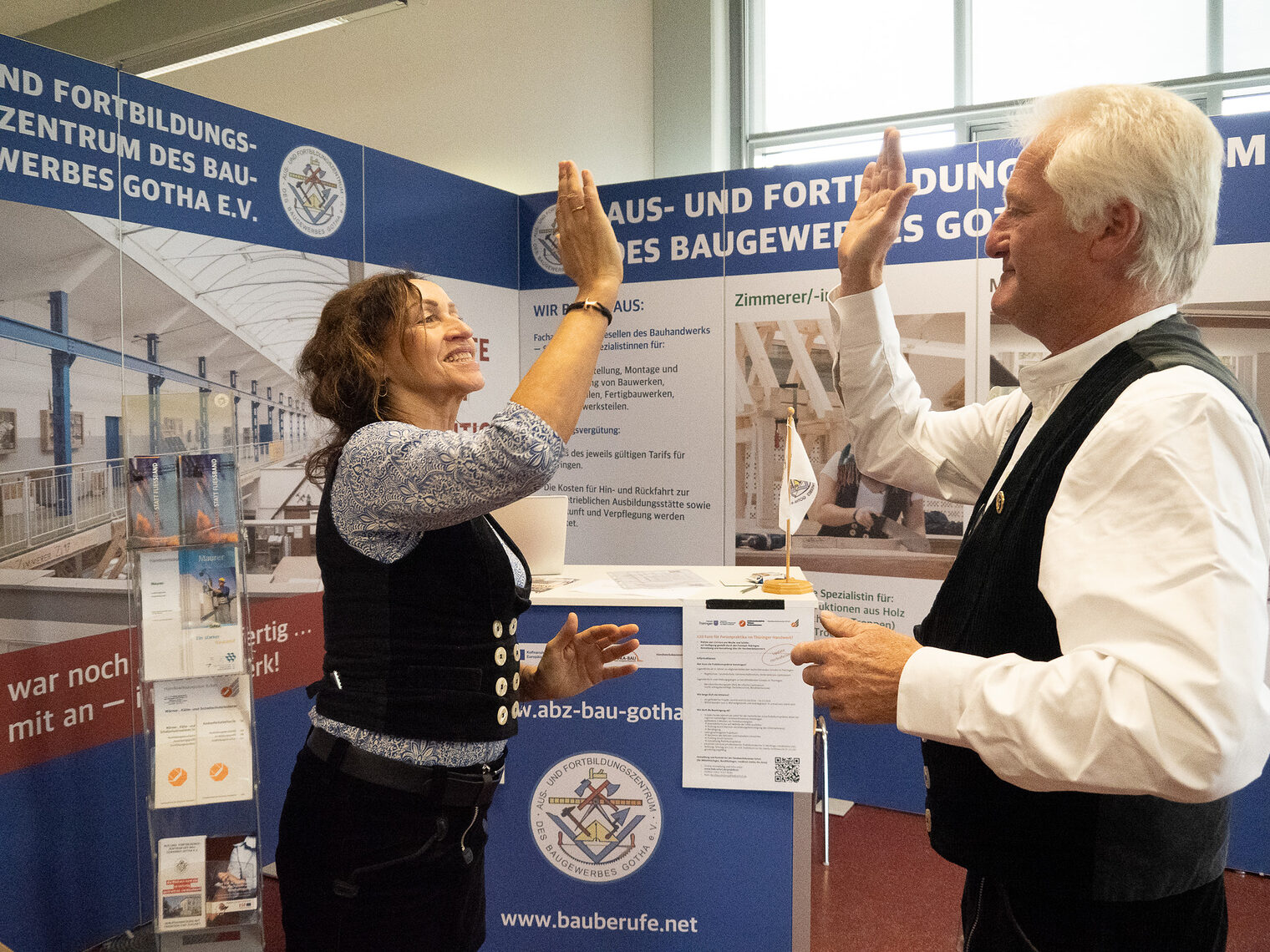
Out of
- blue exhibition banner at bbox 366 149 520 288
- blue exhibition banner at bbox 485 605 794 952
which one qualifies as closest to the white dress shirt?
blue exhibition banner at bbox 485 605 794 952

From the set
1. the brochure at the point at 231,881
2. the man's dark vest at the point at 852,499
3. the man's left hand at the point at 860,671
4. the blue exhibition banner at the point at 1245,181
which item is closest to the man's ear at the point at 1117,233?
the man's left hand at the point at 860,671

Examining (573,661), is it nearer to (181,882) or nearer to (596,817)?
(596,817)

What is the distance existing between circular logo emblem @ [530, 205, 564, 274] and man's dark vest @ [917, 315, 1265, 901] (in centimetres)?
379

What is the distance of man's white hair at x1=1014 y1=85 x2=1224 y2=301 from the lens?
113 cm

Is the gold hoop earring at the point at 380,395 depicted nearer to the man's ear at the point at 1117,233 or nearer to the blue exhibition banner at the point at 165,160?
the man's ear at the point at 1117,233

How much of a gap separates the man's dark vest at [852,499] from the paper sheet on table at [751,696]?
1789 mm

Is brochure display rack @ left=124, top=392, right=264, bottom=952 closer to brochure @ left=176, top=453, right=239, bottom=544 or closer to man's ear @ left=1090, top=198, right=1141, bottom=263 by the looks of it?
brochure @ left=176, top=453, right=239, bottom=544

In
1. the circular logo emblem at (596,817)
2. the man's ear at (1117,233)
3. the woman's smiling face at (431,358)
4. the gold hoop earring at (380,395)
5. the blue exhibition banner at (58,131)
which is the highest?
the blue exhibition banner at (58,131)

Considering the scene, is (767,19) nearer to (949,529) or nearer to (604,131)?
(604,131)

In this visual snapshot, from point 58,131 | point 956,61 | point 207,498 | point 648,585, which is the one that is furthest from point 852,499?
point 58,131

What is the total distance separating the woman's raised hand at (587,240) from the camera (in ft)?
4.57

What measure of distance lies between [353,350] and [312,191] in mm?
2327

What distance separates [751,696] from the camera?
236cm

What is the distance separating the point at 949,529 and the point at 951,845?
2839 millimetres
